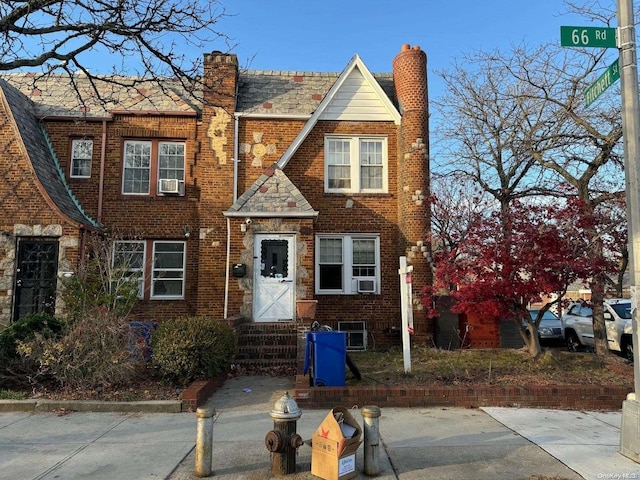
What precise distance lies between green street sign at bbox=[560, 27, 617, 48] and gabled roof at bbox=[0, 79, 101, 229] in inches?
450

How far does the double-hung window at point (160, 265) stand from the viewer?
1373 cm

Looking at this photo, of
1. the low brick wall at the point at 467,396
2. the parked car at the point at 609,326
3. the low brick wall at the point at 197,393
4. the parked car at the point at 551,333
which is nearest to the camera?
the low brick wall at the point at 197,393

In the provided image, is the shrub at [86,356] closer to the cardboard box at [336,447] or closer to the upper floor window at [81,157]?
the cardboard box at [336,447]

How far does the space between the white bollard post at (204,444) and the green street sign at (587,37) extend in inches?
233

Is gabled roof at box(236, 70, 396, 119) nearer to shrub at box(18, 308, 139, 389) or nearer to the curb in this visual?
shrub at box(18, 308, 139, 389)

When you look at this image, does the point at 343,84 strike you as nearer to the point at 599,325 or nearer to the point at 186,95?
the point at 186,95

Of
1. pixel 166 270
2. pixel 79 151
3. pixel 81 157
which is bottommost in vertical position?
pixel 166 270

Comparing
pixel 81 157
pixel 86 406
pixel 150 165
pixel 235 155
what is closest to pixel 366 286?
pixel 235 155

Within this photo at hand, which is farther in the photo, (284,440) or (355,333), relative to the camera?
(355,333)

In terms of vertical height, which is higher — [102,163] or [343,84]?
[343,84]

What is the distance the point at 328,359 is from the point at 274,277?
4968mm

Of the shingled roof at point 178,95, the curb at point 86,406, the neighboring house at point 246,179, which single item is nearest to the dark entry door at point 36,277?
the neighboring house at point 246,179

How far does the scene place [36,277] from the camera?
12.1 meters

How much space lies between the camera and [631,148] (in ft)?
18.5
